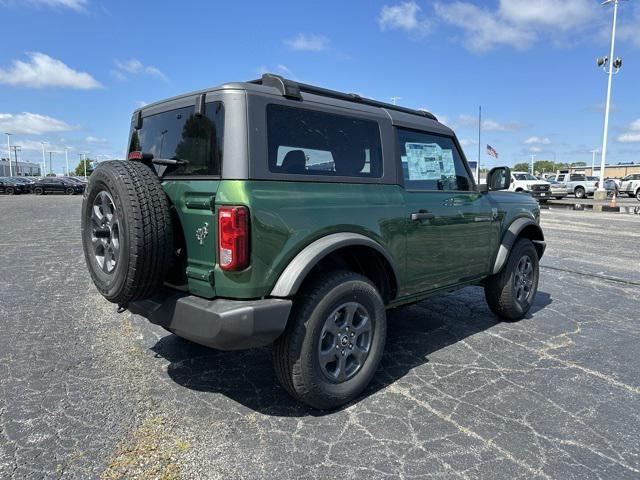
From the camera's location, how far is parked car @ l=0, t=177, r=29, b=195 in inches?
1563

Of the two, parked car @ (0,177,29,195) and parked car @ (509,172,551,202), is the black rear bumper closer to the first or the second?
parked car @ (509,172,551,202)

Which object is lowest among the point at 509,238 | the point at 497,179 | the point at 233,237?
the point at 509,238

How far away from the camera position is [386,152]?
11.2ft

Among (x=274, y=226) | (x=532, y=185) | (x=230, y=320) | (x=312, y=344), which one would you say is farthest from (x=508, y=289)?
(x=532, y=185)

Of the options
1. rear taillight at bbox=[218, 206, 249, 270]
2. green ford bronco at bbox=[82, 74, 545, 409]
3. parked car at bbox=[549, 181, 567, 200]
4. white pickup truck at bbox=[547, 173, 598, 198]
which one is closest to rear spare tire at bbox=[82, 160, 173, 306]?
green ford bronco at bbox=[82, 74, 545, 409]

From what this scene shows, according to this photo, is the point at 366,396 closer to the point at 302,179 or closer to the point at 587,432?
the point at 587,432

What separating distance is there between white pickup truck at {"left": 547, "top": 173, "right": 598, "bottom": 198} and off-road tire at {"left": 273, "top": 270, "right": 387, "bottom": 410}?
33366mm

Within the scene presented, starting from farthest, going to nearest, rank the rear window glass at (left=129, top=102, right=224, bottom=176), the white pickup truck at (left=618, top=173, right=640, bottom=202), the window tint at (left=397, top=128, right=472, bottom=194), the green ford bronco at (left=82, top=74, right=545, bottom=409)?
the white pickup truck at (left=618, top=173, right=640, bottom=202), the window tint at (left=397, top=128, right=472, bottom=194), the rear window glass at (left=129, top=102, right=224, bottom=176), the green ford bronco at (left=82, top=74, right=545, bottom=409)

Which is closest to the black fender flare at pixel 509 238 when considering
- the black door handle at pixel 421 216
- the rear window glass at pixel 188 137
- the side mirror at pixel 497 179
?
the side mirror at pixel 497 179

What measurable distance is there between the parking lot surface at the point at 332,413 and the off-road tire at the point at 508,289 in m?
0.14

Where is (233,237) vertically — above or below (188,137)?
below

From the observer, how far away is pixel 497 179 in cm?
427

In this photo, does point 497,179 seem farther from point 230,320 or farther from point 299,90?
point 230,320

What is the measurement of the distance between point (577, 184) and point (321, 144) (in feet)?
117
